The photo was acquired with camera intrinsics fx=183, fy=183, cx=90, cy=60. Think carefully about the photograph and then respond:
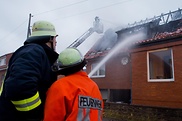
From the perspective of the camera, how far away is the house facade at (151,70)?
8758 millimetres

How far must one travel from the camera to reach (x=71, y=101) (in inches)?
59.3

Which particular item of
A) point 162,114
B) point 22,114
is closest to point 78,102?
point 22,114

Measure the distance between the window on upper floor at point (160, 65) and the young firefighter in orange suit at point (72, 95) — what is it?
325 inches

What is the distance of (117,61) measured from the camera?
43.3 ft

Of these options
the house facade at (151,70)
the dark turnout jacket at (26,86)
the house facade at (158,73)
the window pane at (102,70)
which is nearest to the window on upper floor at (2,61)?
the window pane at (102,70)

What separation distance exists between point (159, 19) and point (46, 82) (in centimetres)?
1389

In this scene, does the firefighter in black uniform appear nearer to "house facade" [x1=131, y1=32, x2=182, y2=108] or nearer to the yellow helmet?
the yellow helmet

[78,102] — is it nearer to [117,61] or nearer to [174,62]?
[174,62]

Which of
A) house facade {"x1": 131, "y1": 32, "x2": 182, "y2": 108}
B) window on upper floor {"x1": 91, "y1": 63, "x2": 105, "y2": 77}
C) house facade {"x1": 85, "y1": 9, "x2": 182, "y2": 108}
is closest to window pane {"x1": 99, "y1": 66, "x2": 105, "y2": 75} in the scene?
window on upper floor {"x1": 91, "y1": 63, "x2": 105, "y2": 77}

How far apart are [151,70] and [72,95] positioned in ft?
29.9

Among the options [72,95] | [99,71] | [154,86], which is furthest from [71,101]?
[99,71]

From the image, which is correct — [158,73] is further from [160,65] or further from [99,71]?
[99,71]

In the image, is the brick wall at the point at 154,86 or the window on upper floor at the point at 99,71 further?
the window on upper floor at the point at 99,71

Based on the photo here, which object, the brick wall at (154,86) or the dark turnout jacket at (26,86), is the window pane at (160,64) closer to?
the brick wall at (154,86)
